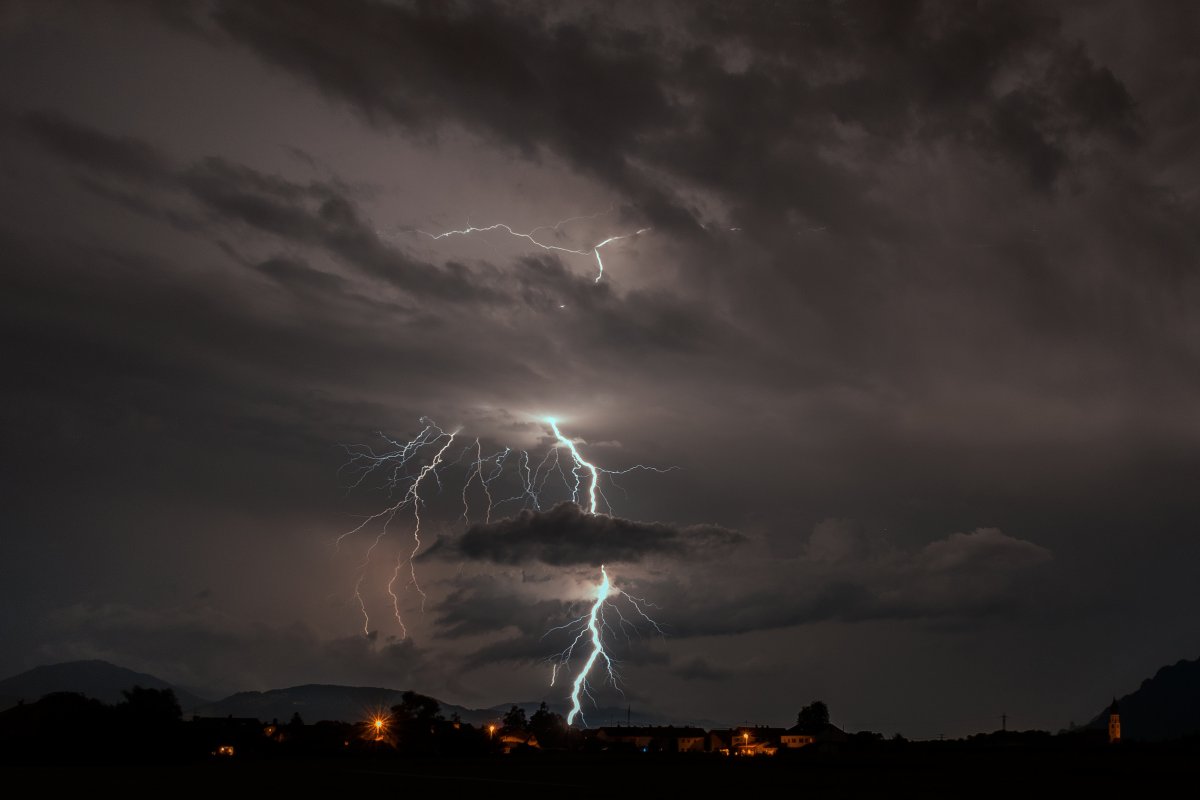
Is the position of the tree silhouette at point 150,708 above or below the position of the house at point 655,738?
above

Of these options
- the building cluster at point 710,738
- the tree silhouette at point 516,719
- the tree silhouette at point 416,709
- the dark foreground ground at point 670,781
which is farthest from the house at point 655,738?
the dark foreground ground at point 670,781

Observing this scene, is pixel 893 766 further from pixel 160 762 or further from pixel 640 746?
pixel 640 746

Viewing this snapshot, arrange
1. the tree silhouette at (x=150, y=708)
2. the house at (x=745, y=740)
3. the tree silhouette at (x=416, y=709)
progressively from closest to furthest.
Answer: the tree silhouette at (x=150, y=708)
the tree silhouette at (x=416, y=709)
the house at (x=745, y=740)

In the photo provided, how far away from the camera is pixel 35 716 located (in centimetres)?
8400

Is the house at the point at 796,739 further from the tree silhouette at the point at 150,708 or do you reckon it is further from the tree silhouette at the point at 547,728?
the tree silhouette at the point at 150,708

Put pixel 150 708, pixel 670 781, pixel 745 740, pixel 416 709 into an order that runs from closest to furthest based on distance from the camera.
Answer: pixel 670 781
pixel 150 708
pixel 416 709
pixel 745 740

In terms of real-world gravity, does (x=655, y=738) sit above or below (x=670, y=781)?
below

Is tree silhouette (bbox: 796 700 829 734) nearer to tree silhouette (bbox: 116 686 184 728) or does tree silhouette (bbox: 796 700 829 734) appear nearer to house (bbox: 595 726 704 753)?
house (bbox: 595 726 704 753)

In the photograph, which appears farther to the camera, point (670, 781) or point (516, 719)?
point (516, 719)

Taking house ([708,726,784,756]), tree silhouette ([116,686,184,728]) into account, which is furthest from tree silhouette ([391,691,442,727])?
house ([708,726,784,756])

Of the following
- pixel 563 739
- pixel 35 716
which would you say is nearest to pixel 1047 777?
pixel 35 716

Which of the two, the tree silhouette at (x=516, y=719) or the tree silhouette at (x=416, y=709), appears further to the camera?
the tree silhouette at (x=516, y=719)

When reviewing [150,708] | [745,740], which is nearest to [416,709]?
[150,708]

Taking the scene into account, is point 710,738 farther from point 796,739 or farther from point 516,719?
point 516,719
